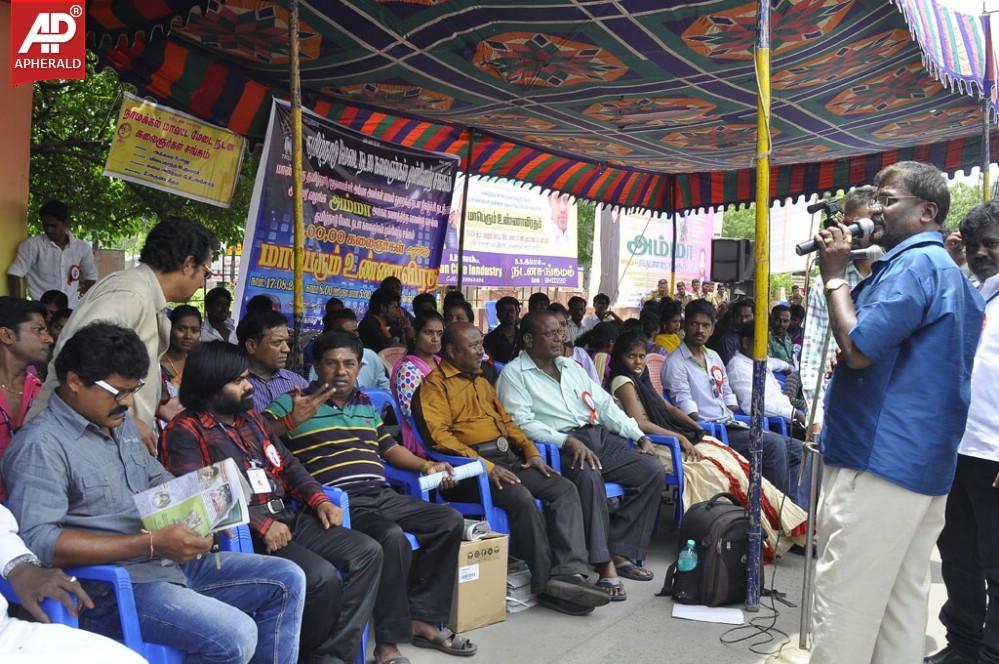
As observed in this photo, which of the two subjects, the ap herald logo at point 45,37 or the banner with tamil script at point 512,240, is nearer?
the ap herald logo at point 45,37

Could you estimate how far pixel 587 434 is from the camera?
16.1 ft

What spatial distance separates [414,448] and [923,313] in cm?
256

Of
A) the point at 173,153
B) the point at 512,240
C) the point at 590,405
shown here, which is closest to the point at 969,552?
the point at 590,405

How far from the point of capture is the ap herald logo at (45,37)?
3828mm

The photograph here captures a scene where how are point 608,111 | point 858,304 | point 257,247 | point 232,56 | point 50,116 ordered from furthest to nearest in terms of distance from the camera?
point 50,116 < point 608,111 < point 257,247 < point 232,56 < point 858,304

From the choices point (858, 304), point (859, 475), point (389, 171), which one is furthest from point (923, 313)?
point (389, 171)

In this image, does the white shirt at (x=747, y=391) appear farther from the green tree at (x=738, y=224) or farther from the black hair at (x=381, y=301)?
the green tree at (x=738, y=224)

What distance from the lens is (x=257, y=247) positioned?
7.22m

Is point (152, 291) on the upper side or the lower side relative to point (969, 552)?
upper

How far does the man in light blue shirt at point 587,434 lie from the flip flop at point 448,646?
105 centimetres

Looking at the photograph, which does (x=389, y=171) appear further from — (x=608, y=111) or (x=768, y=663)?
(x=768, y=663)

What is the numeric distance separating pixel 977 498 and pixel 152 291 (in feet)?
10.5

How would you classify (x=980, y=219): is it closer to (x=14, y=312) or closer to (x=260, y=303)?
(x=14, y=312)

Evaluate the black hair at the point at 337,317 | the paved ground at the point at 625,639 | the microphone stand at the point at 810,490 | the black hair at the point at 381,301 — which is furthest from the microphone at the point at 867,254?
the black hair at the point at 381,301
